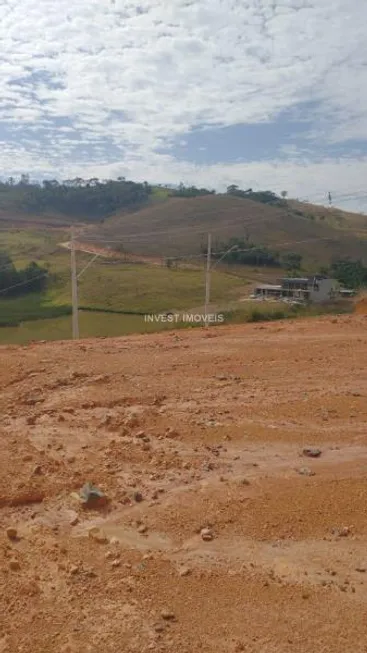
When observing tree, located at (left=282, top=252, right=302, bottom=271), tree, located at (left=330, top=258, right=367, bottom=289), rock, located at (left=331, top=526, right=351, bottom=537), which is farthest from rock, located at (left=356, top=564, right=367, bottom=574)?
tree, located at (left=282, top=252, right=302, bottom=271)

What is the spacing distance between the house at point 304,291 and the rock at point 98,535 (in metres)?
37.9

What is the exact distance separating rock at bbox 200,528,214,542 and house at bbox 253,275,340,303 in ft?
124

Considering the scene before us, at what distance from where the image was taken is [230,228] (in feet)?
259

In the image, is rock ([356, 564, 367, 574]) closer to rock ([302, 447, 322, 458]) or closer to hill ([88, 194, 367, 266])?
rock ([302, 447, 322, 458])

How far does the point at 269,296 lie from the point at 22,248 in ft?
100

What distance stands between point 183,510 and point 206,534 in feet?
1.14

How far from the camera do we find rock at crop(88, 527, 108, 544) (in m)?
3.86

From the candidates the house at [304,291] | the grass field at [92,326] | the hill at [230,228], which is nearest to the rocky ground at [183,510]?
the grass field at [92,326]

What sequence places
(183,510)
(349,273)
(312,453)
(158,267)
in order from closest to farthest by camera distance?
1. (183,510)
2. (312,453)
3. (349,273)
4. (158,267)

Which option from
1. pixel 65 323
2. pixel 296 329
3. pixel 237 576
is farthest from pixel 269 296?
pixel 237 576

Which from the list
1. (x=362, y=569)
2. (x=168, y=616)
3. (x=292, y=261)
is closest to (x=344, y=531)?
(x=362, y=569)

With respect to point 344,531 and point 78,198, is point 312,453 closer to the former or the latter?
point 344,531

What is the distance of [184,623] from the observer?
3.18 m

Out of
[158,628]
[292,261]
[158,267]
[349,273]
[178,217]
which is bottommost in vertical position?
[158,628]
